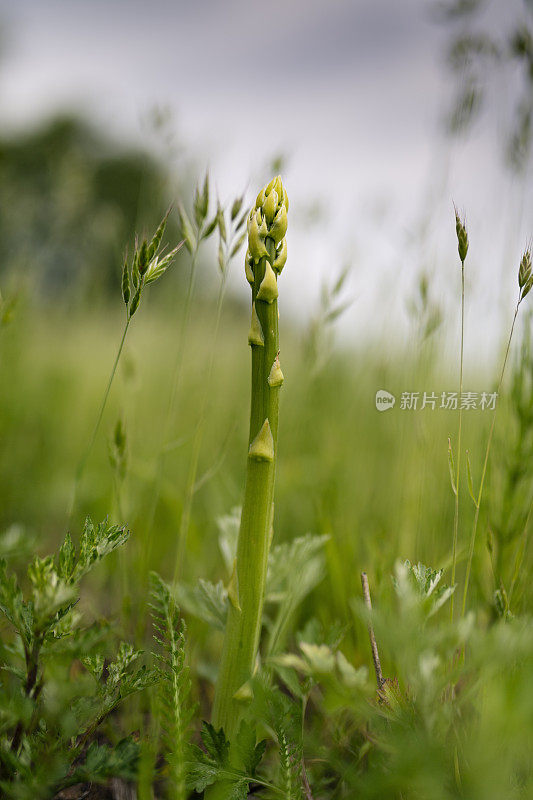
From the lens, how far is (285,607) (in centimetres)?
73

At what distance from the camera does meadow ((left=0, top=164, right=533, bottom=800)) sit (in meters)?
0.42

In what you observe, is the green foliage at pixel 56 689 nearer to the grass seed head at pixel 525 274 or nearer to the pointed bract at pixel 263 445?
the pointed bract at pixel 263 445

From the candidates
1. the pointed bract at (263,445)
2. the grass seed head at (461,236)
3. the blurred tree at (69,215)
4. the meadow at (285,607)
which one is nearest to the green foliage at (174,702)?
the meadow at (285,607)

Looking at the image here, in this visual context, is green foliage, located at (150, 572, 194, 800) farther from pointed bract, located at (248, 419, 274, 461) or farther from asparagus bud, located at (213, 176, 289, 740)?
pointed bract, located at (248, 419, 274, 461)

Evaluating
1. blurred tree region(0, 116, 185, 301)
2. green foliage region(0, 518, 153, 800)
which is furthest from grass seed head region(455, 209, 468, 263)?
blurred tree region(0, 116, 185, 301)

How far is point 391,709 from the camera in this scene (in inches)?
19.4

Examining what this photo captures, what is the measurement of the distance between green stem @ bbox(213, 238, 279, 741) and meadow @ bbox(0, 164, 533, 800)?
16 millimetres

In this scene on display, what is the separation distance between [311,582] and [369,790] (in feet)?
1.30

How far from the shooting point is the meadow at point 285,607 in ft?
1.38

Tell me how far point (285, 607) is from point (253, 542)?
0.62ft

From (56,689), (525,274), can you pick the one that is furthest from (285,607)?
(525,274)

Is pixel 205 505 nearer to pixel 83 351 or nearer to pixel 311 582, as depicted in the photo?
pixel 311 582

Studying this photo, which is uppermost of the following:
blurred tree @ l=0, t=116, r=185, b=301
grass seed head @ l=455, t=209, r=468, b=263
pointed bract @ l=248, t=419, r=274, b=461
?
blurred tree @ l=0, t=116, r=185, b=301

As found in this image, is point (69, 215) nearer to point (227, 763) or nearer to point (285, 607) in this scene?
point (285, 607)
